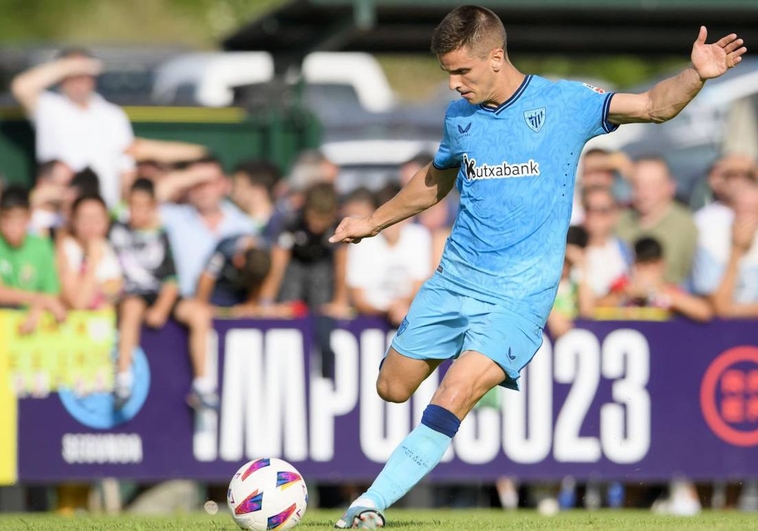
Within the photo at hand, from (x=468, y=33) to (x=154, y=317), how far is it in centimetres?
523

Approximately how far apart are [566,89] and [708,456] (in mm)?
5485

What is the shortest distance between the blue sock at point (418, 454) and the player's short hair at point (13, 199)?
5.79 metres

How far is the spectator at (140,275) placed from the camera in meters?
12.2

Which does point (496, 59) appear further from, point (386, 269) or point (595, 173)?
point (595, 173)

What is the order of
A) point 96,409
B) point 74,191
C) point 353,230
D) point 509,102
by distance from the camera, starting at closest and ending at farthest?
point 509,102 → point 353,230 → point 96,409 → point 74,191

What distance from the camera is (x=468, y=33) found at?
7.87 meters

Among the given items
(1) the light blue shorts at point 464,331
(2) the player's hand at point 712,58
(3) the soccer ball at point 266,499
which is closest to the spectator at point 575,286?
(1) the light blue shorts at point 464,331

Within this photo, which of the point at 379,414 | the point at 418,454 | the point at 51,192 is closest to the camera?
the point at 418,454

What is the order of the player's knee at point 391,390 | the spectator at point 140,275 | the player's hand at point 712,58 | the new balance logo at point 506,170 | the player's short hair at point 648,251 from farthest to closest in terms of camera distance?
the player's short hair at point 648,251 → the spectator at point 140,275 → the player's knee at point 391,390 → the new balance logo at point 506,170 → the player's hand at point 712,58

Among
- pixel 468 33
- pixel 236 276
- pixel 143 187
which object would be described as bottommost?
pixel 236 276

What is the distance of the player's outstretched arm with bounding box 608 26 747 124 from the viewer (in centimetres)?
760

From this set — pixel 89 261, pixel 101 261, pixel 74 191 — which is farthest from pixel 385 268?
pixel 74 191

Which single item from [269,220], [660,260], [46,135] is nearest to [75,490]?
[269,220]

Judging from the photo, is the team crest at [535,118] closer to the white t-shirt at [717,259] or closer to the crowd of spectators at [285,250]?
the crowd of spectators at [285,250]
